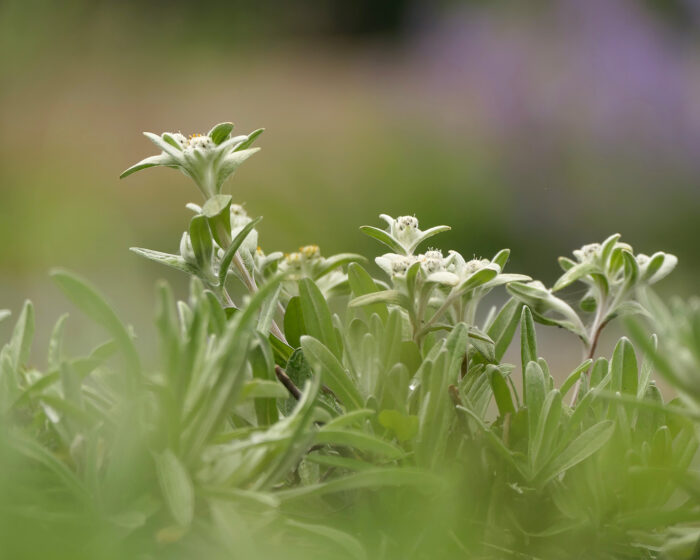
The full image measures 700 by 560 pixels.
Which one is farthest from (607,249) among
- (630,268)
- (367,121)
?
(367,121)

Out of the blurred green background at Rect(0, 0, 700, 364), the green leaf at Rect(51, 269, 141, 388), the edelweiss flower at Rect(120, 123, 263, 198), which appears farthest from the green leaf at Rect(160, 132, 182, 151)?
the blurred green background at Rect(0, 0, 700, 364)

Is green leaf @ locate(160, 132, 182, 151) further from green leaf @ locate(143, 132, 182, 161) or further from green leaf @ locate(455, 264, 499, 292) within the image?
green leaf @ locate(455, 264, 499, 292)

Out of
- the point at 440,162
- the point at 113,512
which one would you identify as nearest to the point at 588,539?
the point at 113,512

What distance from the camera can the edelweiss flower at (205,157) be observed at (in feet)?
0.88

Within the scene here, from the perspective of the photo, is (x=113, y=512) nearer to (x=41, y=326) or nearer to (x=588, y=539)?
(x=588, y=539)

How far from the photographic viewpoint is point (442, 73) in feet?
11.1

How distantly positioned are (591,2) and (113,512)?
11.4 ft

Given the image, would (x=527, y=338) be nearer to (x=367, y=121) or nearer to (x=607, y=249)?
(x=607, y=249)

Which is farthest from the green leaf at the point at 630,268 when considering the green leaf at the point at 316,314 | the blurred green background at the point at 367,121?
the blurred green background at the point at 367,121

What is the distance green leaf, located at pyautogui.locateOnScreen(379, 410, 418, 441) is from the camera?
201 millimetres

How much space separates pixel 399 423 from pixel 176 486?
7 centimetres

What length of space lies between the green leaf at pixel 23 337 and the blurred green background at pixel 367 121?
7.02 feet

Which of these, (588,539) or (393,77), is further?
(393,77)

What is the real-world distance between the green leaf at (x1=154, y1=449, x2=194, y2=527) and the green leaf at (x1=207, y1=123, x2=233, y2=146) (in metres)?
0.14
